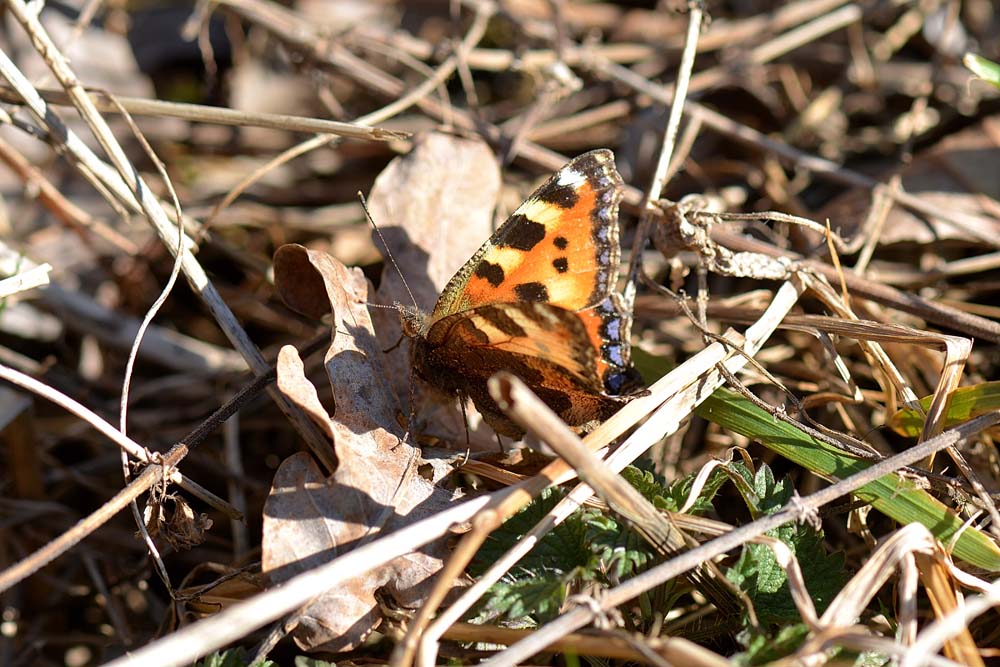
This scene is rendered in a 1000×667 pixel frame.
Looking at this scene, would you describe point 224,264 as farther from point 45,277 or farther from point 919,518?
point 919,518

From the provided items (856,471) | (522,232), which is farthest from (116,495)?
(856,471)

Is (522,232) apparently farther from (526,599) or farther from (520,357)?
(526,599)

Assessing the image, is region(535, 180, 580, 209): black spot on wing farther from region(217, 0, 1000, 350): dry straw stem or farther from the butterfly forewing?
region(217, 0, 1000, 350): dry straw stem

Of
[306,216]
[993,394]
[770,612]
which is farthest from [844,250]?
[306,216]

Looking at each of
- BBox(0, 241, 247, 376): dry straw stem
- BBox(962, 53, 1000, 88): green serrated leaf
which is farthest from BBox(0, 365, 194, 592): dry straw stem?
BBox(962, 53, 1000, 88): green serrated leaf

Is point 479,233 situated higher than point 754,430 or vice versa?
point 479,233

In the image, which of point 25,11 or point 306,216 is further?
point 306,216
